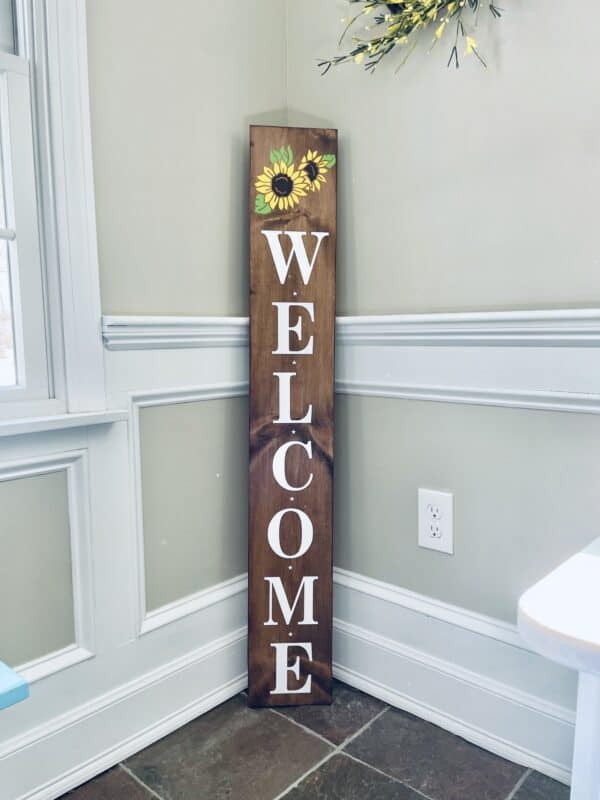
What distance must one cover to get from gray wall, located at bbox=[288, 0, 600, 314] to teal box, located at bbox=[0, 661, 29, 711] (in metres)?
1.11

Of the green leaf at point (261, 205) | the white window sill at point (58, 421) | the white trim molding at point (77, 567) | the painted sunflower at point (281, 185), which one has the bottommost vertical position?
the white trim molding at point (77, 567)

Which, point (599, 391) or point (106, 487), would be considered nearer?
point (599, 391)

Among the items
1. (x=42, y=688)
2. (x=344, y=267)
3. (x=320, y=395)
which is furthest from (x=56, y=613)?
(x=344, y=267)

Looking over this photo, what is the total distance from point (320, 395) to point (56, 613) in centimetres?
77

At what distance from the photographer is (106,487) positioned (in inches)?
53.3

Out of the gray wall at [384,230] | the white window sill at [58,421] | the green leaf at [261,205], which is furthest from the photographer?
the green leaf at [261,205]

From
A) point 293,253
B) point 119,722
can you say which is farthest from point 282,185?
point 119,722

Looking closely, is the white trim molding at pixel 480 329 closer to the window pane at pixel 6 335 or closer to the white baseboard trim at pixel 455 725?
the window pane at pixel 6 335

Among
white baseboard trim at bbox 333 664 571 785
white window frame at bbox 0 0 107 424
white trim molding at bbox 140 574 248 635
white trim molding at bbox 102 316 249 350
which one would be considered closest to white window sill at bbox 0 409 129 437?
white window frame at bbox 0 0 107 424

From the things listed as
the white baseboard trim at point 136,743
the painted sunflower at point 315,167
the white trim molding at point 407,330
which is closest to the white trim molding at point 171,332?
the white trim molding at point 407,330

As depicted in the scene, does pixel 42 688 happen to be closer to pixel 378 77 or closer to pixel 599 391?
pixel 599 391

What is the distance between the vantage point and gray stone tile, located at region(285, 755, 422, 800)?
127 cm

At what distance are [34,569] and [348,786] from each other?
79cm

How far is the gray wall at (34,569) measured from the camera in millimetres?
1209
